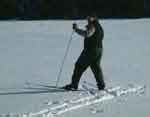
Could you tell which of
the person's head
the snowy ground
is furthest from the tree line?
the person's head

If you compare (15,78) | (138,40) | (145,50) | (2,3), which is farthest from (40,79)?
(2,3)

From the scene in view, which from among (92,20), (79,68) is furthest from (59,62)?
(92,20)

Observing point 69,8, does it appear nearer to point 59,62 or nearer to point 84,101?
point 59,62

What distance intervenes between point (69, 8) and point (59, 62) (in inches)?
576

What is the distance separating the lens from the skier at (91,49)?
37.0ft

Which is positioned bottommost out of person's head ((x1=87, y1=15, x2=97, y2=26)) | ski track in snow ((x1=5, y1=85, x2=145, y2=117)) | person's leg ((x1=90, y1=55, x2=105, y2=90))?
ski track in snow ((x1=5, y1=85, x2=145, y2=117))

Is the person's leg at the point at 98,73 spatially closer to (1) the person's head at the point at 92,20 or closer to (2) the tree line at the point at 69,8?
(1) the person's head at the point at 92,20

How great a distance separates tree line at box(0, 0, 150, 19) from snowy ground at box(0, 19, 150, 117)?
5.13 metres

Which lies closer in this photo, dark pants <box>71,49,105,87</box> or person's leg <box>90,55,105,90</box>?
dark pants <box>71,49,105,87</box>

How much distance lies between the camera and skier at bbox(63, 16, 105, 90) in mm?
11273

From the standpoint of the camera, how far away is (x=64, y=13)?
2909 cm

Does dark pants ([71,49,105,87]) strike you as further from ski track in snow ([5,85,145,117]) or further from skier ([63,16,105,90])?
ski track in snow ([5,85,145,117])

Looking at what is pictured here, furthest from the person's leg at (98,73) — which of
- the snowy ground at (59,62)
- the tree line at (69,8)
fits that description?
the tree line at (69,8)

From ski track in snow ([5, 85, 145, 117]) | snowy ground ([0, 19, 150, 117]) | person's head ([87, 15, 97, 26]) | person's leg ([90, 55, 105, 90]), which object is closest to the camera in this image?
ski track in snow ([5, 85, 145, 117])
